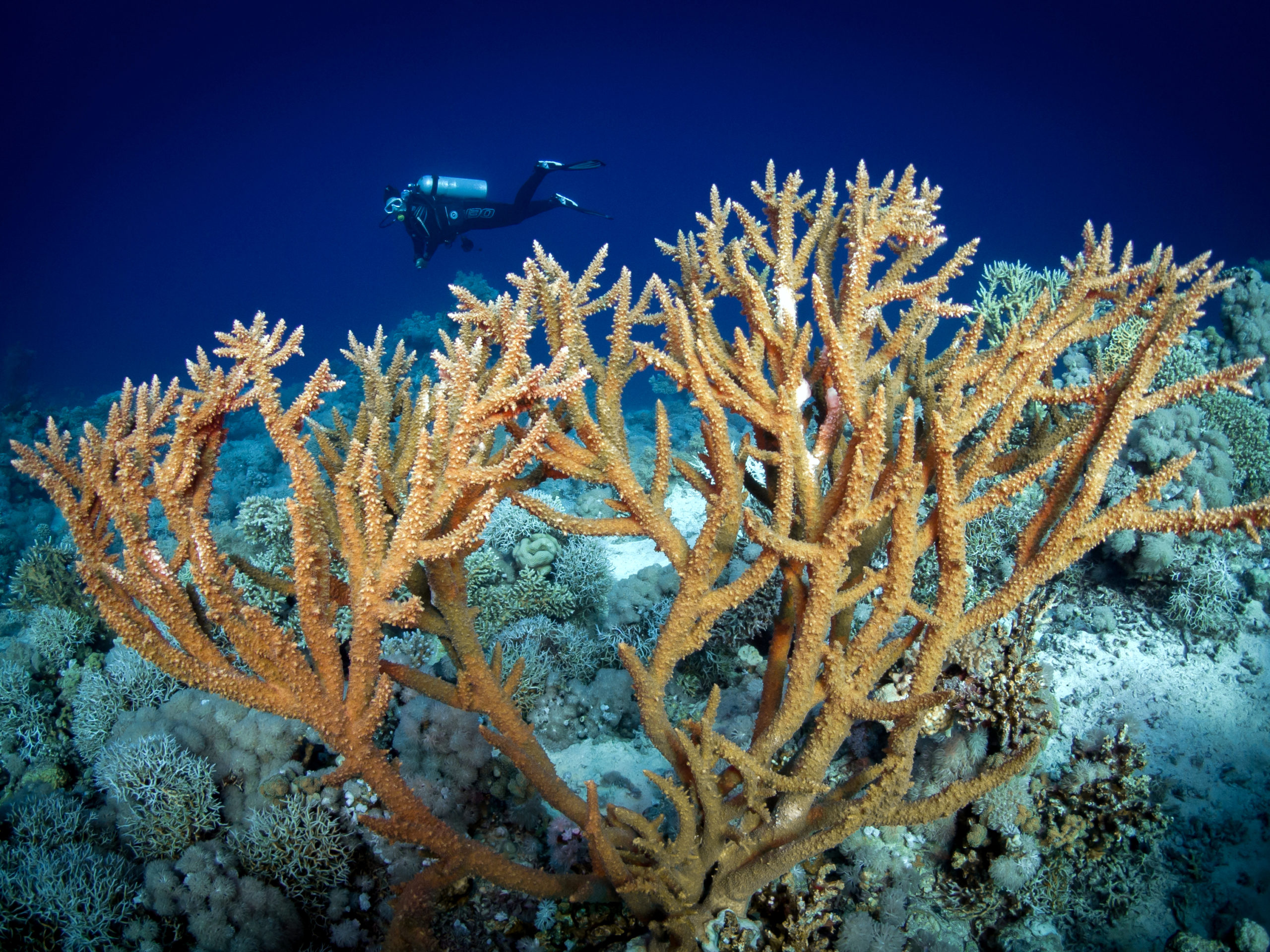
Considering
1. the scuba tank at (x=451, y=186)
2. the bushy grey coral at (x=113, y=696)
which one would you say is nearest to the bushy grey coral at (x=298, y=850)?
the bushy grey coral at (x=113, y=696)

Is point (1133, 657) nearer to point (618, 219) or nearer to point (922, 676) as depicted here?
point (922, 676)

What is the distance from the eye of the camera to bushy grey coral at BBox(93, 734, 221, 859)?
12.2 feet

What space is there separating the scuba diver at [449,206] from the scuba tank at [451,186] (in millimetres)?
16

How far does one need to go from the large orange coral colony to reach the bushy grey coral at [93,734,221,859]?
2303 mm

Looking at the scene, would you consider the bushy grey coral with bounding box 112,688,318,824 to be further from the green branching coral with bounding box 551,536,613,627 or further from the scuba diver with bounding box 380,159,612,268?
the scuba diver with bounding box 380,159,612,268

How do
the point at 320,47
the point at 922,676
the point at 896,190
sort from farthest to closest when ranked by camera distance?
the point at 320,47, the point at 896,190, the point at 922,676

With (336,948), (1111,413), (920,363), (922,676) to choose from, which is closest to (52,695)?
(336,948)

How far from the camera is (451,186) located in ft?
60.6

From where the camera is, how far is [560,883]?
105 inches

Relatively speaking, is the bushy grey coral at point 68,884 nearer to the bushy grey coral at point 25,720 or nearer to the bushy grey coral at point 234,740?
the bushy grey coral at point 234,740

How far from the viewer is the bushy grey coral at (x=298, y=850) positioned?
11.5 ft

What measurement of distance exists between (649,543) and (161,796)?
19.5ft

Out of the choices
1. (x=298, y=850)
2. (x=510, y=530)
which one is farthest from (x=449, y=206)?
(x=298, y=850)

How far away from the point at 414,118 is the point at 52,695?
15814cm
